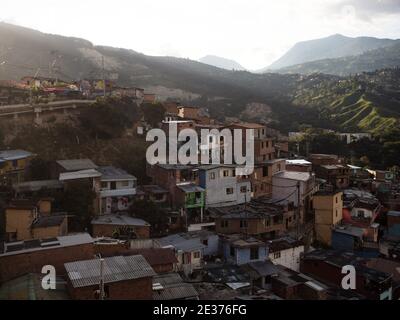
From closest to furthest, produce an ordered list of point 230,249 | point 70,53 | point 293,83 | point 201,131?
point 230,249 → point 201,131 → point 70,53 → point 293,83

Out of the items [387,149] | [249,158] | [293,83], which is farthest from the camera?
[293,83]

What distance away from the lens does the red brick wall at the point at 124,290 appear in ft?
34.2

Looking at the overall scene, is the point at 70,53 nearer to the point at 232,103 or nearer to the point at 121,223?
the point at 232,103

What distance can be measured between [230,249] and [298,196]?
24.4 feet

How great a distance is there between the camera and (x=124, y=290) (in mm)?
10875

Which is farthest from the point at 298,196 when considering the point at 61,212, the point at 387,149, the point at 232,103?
the point at 232,103

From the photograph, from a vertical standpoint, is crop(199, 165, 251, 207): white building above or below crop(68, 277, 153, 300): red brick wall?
above

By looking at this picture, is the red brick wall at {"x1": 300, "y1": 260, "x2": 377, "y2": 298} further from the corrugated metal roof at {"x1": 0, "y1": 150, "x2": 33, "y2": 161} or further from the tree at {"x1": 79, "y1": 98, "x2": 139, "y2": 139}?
the tree at {"x1": 79, "y1": 98, "x2": 139, "y2": 139}

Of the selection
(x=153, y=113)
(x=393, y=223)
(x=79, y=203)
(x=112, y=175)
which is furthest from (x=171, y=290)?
(x=153, y=113)

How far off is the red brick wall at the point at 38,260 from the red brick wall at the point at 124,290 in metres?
1.83

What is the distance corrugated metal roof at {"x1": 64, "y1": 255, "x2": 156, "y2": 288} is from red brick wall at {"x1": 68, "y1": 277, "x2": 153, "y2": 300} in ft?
0.41

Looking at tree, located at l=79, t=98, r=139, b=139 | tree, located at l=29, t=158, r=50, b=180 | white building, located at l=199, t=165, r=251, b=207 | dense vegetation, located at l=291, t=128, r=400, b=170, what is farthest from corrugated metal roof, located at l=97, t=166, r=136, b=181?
dense vegetation, located at l=291, t=128, r=400, b=170

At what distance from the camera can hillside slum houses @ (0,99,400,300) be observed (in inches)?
471

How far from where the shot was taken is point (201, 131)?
2792 cm
